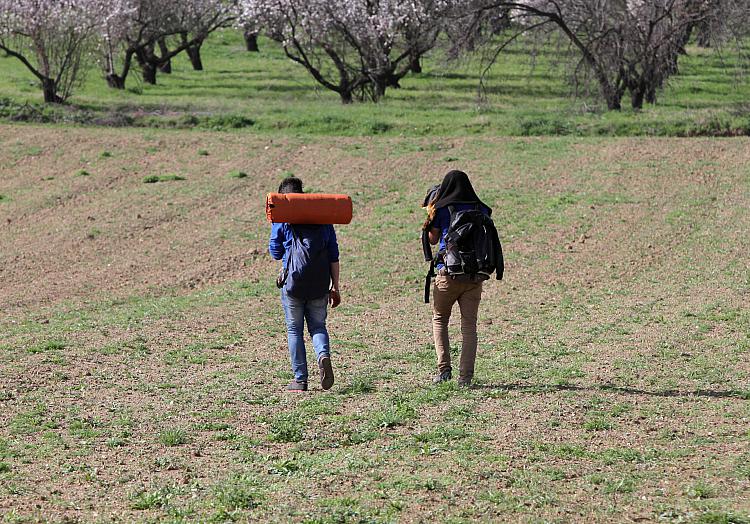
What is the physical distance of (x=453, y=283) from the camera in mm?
7891

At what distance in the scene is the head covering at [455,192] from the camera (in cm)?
778

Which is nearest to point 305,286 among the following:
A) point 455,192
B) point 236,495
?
point 455,192

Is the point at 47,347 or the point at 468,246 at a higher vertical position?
the point at 468,246

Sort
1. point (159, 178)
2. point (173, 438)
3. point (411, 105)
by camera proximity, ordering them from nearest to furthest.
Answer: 1. point (173, 438)
2. point (159, 178)
3. point (411, 105)

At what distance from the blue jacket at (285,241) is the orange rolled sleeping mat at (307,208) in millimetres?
188

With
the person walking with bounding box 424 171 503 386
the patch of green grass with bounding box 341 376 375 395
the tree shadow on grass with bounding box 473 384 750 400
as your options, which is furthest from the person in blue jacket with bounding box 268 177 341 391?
the tree shadow on grass with bounding box 473 384 750 400

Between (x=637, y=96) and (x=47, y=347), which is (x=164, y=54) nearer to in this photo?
(x=637, y=96)

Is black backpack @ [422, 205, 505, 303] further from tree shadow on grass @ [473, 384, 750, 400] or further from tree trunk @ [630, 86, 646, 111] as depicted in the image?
tree trunk @ [630, 86, 646, 111]

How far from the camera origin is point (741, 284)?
43.8 feet

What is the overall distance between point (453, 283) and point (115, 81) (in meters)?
29.1

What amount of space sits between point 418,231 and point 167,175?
645cm

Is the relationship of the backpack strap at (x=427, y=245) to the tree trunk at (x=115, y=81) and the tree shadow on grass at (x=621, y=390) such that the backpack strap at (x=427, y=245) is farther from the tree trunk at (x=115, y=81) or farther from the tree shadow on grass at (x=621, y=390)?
the tree trunk at (x=115, y=81)

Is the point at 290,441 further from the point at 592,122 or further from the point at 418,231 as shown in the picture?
the point at 592,122

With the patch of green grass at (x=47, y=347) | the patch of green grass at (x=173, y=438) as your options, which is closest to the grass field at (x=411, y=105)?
the patch of green grass at (x=47, y=347)
